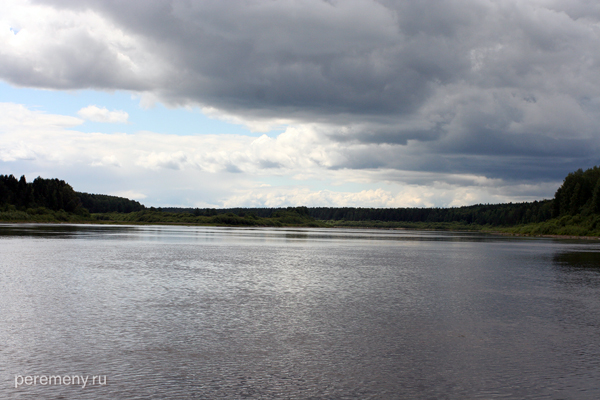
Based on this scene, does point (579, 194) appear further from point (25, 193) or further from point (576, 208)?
point (25, 193)

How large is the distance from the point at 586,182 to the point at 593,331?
564 feet

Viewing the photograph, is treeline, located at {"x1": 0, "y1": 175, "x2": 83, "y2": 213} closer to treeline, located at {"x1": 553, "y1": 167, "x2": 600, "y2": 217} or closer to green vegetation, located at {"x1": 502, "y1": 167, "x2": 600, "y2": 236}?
green vegetation, located at {"x1": 502, "y1": 167, "x2": 600, "y2": 236}

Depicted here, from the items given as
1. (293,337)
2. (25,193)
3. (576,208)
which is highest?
(25,193)

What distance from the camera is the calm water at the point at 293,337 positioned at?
11945 millimetres

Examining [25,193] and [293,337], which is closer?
[293,337]

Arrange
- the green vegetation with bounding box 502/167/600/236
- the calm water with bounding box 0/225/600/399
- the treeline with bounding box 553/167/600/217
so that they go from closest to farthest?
the calm water with bounding box 0/225/600/399, the green vegetation with bounding box 502/167/600/236, the treeline with bounding box 553/167/600/217

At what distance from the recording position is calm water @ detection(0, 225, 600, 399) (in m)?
11.9

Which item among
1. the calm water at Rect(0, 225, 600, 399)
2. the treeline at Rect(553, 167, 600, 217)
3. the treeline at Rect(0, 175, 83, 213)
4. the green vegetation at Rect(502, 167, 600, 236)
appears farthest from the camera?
the treeline at Rect(0, 175, 83, 213)

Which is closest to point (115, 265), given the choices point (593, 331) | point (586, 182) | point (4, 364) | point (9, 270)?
point (9, 270)

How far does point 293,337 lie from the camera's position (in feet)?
55.1

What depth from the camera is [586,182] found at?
166 meters

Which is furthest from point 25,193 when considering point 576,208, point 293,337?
point 576,208

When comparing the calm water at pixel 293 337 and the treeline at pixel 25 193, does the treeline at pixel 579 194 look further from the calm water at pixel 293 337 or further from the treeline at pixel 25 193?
the treeline at pixel 25 193

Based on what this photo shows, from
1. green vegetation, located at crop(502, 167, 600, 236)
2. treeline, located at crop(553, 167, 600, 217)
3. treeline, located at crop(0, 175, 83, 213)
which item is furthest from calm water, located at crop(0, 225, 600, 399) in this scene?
treeline, located at crop(0, 175, 83, 213)
